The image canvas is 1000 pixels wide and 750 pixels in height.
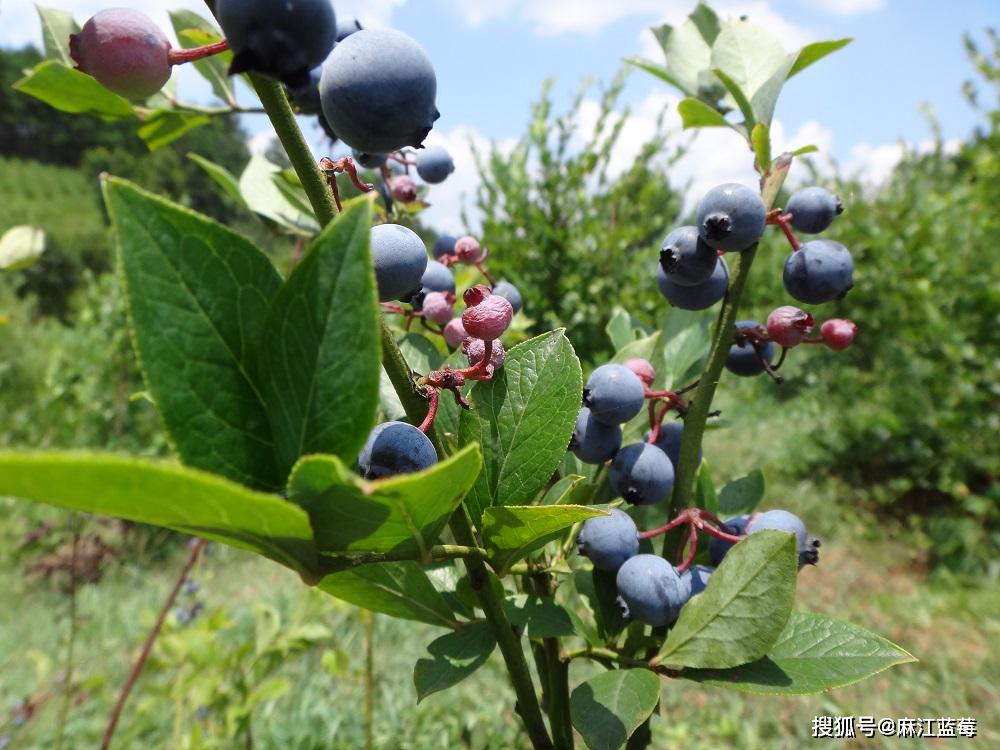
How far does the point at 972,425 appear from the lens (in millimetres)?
3957

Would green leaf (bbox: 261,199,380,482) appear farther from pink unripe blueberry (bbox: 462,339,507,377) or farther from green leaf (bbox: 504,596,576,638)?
green leaf (bbox: 504,596,576,638)

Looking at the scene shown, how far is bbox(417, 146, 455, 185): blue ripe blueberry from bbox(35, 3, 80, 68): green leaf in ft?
1.21

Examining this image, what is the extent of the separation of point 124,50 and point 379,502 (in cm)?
30

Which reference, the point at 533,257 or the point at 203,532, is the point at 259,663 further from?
the point at 533,257

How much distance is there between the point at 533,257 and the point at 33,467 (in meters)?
3.94

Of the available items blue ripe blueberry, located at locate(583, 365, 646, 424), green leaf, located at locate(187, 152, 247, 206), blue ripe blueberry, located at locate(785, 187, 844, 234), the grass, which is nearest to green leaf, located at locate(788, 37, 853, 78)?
blue ripe blueberry, located at locate(785, 187, 844, 234)

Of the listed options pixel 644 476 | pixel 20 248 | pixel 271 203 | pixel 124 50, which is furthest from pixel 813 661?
pixel 20 248

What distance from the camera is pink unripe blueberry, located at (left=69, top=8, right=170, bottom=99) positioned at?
0.36m

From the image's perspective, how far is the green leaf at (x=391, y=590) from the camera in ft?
1.41

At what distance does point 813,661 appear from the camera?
19.2 inches

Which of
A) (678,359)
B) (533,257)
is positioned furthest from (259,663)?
(533,257)

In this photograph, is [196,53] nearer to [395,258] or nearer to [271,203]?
[395,258]

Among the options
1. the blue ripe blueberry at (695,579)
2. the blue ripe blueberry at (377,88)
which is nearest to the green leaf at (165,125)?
the blue ripe blueberry at (377,88)

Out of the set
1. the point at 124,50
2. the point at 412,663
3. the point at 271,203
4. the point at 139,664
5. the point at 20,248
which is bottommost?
the point at 412,663
